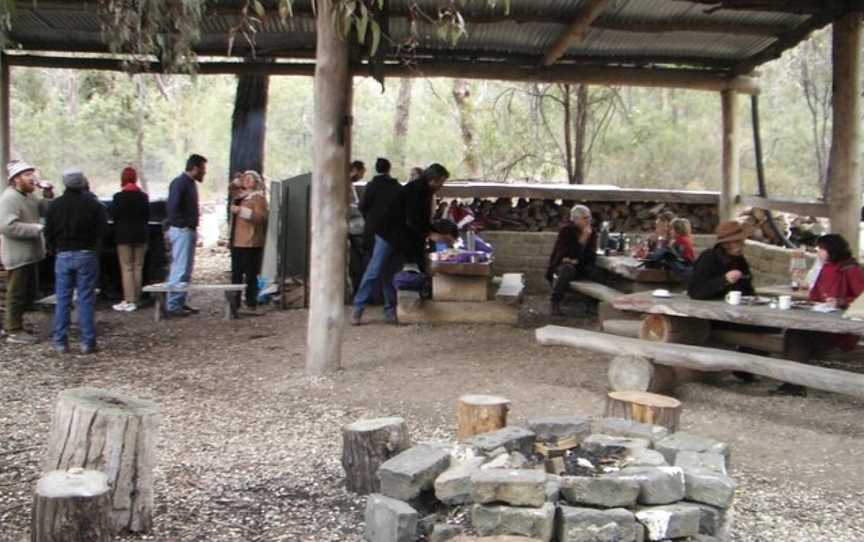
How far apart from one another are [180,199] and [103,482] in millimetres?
6598

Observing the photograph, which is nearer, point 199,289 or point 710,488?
point 710,488

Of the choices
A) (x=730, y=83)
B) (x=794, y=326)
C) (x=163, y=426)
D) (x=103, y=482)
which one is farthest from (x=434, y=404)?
(x=730, y=83)

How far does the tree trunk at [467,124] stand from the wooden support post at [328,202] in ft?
41.4

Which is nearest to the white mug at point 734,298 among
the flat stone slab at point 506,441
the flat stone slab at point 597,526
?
the flat stone slab at point 506,441

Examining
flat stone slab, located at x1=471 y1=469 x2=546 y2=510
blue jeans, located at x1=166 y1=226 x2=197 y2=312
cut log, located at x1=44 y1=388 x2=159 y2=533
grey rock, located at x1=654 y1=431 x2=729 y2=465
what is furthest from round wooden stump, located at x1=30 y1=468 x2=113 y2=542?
blue jeans, located at x1=166 y1=226 x2=197 y2=312

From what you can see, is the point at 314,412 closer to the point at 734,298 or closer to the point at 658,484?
the point at 658,484

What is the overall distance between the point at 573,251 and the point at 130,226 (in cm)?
503

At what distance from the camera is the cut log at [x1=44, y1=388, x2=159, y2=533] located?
13.1 feet

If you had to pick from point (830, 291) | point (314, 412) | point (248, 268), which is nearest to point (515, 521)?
point (314, 412)

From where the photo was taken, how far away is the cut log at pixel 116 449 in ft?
13.1

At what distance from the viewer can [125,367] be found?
7.62 meters

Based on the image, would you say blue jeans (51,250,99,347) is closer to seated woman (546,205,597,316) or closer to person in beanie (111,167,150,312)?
person in beanie (111,167,150,312)

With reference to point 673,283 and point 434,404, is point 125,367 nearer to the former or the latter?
point 434,404

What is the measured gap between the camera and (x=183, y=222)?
9.88 meters
